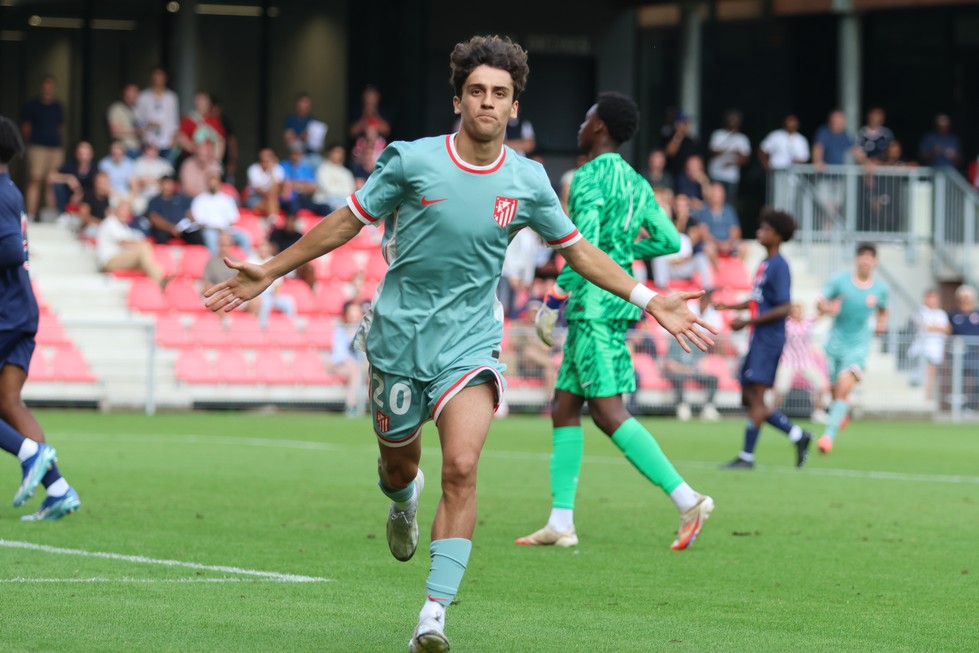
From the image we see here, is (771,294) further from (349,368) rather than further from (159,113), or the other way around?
(159,113)

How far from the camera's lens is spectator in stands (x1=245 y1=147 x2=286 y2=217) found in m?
25.4

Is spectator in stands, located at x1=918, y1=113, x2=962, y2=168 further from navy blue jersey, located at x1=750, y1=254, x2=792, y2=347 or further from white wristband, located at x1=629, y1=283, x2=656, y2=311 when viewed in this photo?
white wristband, located at x1=629, y1=283, x2=656, y2=311

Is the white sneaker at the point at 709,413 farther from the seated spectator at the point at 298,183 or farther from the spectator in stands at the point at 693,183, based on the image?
the seated spectator at the point at 298,183

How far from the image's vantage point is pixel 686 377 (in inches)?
910

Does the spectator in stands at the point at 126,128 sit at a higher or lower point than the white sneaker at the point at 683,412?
higher

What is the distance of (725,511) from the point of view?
11.5 m

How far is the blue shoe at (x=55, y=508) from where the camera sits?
9.97 m

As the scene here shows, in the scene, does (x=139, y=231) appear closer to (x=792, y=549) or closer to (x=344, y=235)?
(x=792, y=549)

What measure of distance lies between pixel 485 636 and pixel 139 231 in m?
18.2

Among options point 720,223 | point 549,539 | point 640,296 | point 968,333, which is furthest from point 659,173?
point 640,296

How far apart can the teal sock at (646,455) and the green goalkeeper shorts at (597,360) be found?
223 mm

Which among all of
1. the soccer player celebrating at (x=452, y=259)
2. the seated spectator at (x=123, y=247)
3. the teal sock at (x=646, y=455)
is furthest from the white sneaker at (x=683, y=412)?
the soccer player celebrating at (x=452, y=259)

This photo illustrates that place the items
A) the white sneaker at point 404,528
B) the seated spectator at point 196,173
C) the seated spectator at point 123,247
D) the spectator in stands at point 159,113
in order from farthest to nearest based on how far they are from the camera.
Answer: the spectator in stands at point 159,113 < the seated spectator at point 196,173 < the seated spectator at point 123,247 < the white sneaker at point 404,528

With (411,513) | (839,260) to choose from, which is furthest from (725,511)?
(839,260)
